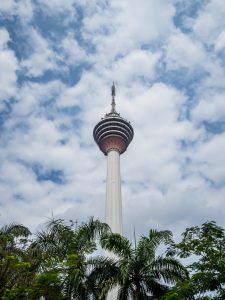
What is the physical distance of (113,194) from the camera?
69.0 meters

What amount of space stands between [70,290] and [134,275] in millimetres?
3362

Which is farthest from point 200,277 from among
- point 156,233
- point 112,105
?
point 112,105

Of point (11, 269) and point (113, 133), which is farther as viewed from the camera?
point (113, 133)

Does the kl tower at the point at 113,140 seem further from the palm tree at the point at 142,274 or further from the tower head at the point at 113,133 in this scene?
the palm tree at the point at 142,274

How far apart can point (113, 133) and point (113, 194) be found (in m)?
13.3

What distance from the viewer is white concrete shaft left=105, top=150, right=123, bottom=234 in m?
65.6

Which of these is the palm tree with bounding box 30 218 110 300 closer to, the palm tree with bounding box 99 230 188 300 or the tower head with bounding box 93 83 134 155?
the palm tree with bounding box 99 230 188 300

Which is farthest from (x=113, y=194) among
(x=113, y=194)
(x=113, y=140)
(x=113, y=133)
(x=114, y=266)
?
(x=114, y=266)

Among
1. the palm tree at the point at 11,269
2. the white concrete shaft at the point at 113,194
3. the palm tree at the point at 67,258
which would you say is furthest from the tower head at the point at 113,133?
the palm tree at the point at 11,269

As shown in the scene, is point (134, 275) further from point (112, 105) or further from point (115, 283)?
point (112, 105)

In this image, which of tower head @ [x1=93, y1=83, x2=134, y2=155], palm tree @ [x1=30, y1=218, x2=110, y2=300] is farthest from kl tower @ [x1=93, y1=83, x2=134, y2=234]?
palm tree @ [x1=30, y1=218, x2=110, y2=300]

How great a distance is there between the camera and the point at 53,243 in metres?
24.0

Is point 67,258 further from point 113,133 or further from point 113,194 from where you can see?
point 113,133

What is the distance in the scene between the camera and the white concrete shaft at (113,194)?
65.6 metres
